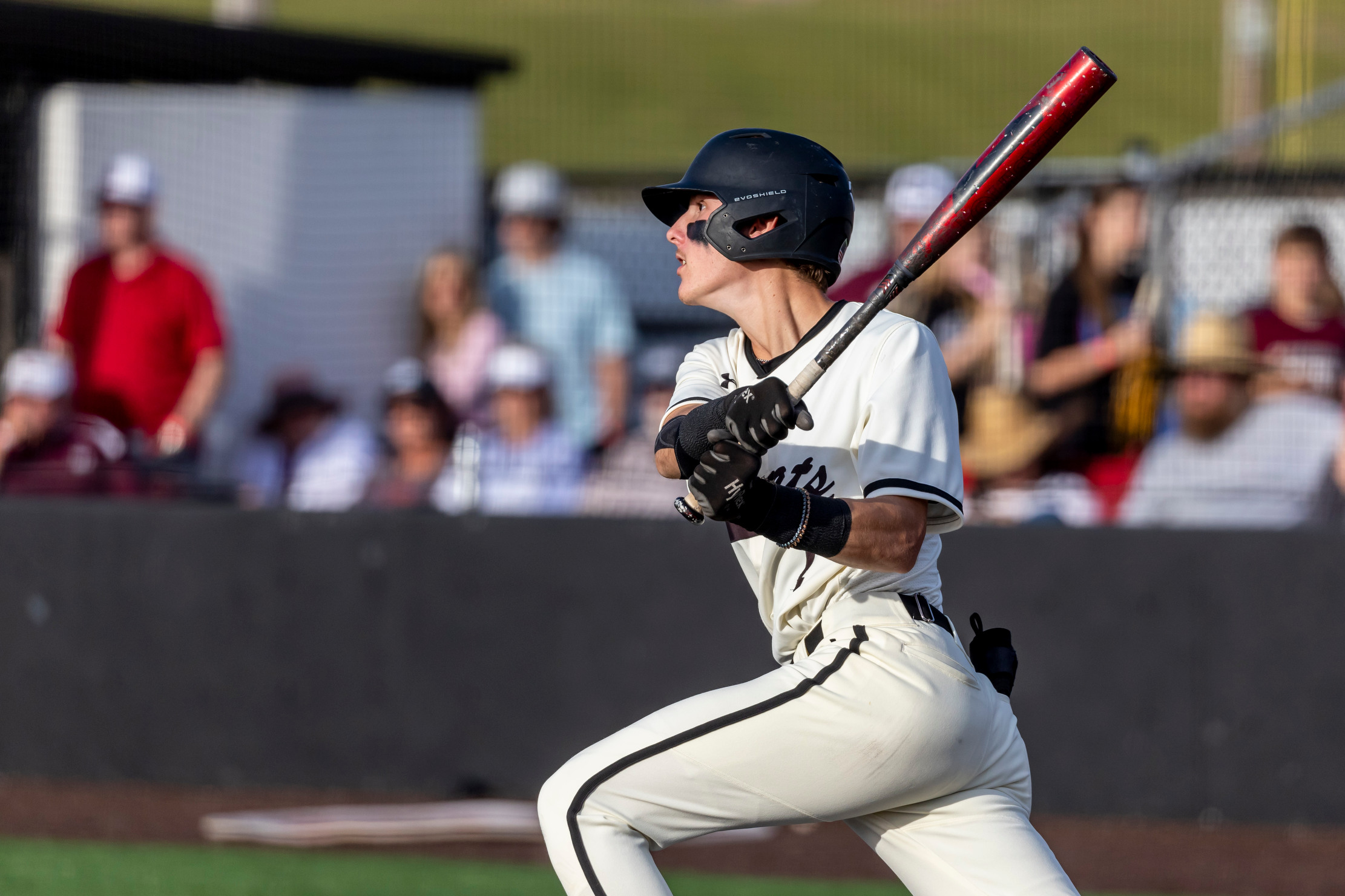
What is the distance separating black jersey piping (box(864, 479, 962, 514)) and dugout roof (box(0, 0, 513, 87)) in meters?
6.90

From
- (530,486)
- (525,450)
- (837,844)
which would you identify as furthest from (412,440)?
(837,844)

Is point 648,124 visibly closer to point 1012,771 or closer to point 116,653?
point 116,653

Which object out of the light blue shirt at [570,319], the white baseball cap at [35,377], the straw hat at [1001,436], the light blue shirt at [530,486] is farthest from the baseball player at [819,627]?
the white baseball cap at [35,377]

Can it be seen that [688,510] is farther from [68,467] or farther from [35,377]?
[35,377]

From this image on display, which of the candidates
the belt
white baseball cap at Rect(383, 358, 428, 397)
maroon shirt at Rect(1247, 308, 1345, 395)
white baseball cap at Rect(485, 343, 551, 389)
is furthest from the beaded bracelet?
white baseball cap at Rect(383, 358, 428, 397)

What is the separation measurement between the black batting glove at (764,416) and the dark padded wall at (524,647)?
159 inches

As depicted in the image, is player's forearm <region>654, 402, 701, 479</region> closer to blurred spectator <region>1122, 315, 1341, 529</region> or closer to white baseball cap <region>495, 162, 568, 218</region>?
blurred spectator <region>1122, 315, 1341, 529</region>

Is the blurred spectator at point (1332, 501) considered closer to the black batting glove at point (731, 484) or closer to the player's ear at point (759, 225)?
the player's ear at point (759, 225)

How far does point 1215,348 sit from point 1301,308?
1.82ft

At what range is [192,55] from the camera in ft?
30.6

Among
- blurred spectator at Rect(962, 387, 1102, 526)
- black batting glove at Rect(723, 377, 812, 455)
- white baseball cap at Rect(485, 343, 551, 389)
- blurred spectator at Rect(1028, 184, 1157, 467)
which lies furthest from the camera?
white baseball cap at Rect(485, 343, 551, 389)

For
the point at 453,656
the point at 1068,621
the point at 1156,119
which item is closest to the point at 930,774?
the point at 1068,621

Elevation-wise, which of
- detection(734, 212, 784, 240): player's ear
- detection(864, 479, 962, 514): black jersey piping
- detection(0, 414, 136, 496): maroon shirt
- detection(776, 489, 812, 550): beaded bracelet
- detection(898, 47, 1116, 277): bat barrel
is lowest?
detection(0, 414, 136, 496): maroon shirt

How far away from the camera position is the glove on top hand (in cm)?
278
